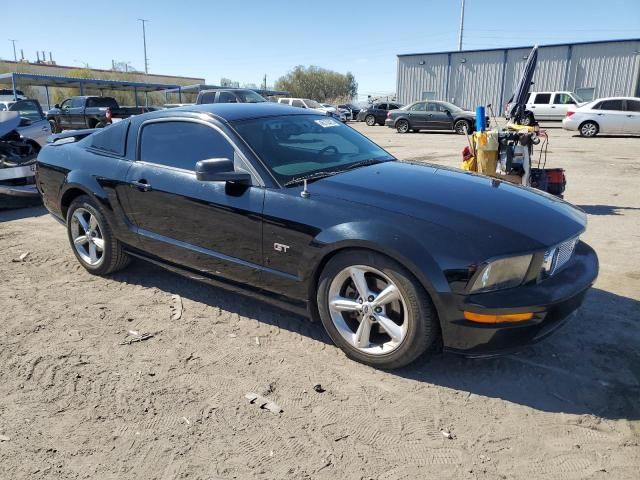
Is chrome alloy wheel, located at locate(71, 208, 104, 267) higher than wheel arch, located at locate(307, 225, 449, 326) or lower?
lower

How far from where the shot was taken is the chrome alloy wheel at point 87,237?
4473 millimetres

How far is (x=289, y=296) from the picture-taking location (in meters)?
3.26

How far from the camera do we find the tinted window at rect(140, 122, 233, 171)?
3596 millimetres

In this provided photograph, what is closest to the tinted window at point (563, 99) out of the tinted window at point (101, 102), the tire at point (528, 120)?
the tire at point (528, 120)

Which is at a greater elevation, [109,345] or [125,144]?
[125,144]

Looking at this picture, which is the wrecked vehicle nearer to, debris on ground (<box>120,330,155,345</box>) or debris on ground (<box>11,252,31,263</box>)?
debris on ground (<box>11,252,31,263</box>)

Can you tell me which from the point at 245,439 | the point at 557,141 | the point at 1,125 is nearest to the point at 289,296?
the point at 245,439

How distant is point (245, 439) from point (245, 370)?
64cm

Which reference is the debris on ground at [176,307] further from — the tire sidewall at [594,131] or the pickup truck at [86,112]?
the tire sidewall at [594,131]

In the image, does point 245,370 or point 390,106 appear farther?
point 390,106

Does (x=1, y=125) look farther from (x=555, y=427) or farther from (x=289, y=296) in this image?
(x=555, y=427)

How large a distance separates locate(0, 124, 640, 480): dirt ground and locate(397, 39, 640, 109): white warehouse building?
33.9 metres

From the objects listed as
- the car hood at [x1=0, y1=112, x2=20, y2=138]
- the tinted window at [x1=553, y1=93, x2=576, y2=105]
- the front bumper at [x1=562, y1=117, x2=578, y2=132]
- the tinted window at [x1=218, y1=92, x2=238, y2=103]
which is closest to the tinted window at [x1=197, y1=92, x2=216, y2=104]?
the tinted window at [x1=218, y1=92, x2=238, y2=103]

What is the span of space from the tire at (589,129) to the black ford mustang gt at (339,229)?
1826 cm
